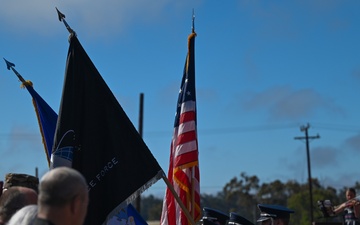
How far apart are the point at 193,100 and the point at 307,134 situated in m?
46.6

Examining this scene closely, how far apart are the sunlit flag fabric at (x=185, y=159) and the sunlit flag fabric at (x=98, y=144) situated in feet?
8.36

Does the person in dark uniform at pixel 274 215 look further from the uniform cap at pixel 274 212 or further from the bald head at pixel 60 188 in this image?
A: the bald head at pixel 60 188

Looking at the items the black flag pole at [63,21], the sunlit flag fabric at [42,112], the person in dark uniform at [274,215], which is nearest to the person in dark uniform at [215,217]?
the person in dark uniform at [274,215]

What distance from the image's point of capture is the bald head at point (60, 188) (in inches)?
123

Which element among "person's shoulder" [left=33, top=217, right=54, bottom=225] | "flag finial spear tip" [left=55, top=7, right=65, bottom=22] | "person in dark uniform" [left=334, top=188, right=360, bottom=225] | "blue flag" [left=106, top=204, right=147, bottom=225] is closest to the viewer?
"person's shoulder" [left=33, top=217, right=54, bottom=225]

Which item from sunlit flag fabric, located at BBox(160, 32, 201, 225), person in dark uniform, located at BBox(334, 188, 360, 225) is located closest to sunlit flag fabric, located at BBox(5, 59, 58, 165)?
sunlit flag fabric, located at BBox(160, 32, 201, 225)

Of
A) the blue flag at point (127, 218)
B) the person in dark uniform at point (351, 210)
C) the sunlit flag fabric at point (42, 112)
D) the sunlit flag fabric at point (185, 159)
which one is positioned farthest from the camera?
the person in dark uniform at point (351, 210)

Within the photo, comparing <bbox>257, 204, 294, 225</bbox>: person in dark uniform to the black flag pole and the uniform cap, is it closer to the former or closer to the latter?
the uniform cap

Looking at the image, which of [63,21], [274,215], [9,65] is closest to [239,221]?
[274,215]

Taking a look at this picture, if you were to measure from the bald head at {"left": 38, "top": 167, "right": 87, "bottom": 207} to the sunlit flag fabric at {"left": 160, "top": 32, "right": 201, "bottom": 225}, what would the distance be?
538 cm

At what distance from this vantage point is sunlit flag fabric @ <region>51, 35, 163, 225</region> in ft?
19.3

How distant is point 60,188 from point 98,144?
2.96 meters

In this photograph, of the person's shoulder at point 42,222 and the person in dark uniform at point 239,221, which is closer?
the person's shoulder at point 42,222

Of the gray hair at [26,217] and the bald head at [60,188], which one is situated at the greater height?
the bald head at [60,188]
